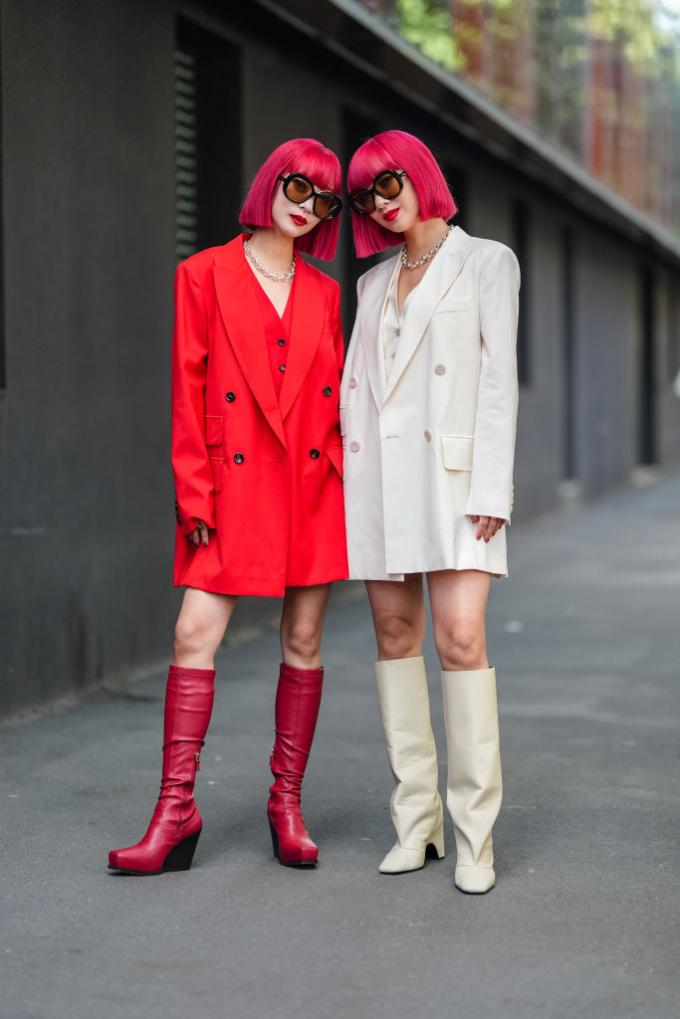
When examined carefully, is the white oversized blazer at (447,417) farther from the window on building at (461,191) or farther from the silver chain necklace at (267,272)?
the window on building at (461,191)

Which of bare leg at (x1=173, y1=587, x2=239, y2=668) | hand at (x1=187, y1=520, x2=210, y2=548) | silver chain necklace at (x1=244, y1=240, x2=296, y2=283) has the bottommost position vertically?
bare leg at (x1=173, y1=587, x2=239, y2=668)

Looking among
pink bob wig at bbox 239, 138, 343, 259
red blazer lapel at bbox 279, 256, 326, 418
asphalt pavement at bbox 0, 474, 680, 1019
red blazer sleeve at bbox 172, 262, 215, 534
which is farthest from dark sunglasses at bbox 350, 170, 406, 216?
asphalt pavement at bbox 0, 474, 680, 1019

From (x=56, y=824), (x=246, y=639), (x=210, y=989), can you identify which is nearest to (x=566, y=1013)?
(x=210, y=989)

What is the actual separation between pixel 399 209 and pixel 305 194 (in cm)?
27

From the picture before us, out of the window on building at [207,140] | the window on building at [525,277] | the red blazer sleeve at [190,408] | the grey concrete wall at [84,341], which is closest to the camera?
the red blazer sleeve at [190,408]

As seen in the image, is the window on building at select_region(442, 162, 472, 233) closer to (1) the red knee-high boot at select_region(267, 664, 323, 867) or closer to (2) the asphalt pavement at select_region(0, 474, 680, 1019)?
(2) the asphalt pavement at select_region(0, 474, 680, 1019)

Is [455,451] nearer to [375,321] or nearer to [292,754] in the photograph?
[375,321]

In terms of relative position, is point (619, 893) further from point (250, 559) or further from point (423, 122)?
point (423, 122)

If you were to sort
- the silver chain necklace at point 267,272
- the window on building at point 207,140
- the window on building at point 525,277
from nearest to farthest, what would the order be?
1. the silver chain necklace at point 267,272
2. the window on building at point 207,140
3. the window on building at point 525,277

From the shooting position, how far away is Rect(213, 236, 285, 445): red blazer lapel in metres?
4.60

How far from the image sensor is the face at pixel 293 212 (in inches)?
180

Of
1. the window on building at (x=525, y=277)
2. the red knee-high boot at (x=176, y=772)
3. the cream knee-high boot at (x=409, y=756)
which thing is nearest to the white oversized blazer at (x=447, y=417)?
the cream knee-high boot at (x=409, y=756)

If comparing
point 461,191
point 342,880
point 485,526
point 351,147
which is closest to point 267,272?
point 485,526

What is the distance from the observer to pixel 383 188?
14.8 ft
